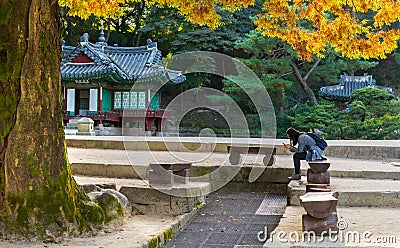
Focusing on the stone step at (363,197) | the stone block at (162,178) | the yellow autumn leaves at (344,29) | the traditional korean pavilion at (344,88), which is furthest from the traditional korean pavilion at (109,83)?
the stone step at (363,197)

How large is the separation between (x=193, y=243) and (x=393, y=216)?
264cm

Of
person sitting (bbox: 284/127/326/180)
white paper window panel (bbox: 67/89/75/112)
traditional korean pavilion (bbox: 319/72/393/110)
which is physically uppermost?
traditional korean pavilion (bbox: 319/72/393/110)

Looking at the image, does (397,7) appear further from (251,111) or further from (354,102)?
(251,111)

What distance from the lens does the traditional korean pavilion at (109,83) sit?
24.3m

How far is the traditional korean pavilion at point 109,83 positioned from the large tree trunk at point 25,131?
18298 millimetres

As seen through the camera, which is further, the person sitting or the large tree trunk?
the person sitting

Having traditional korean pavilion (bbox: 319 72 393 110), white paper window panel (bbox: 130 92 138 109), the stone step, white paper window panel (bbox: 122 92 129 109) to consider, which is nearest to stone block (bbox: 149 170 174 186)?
the stone step

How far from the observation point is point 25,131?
217 inches

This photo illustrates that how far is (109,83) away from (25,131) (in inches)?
804

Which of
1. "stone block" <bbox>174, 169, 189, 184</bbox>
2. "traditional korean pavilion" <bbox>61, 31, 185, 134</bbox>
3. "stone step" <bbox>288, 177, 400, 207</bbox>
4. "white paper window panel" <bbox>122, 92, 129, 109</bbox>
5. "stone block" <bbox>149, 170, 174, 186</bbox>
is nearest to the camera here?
"stone step" <bbox>288, 177, 400, 207</bbox>

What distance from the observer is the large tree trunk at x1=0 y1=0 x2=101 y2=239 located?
548 centimetres

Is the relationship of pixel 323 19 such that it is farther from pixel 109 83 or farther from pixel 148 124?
pixel 109 83

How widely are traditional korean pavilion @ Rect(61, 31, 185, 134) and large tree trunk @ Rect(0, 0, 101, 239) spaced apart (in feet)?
60.0

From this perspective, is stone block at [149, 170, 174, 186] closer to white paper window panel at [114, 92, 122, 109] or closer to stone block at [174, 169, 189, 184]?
stone block at [174, 169, 189, 184]
